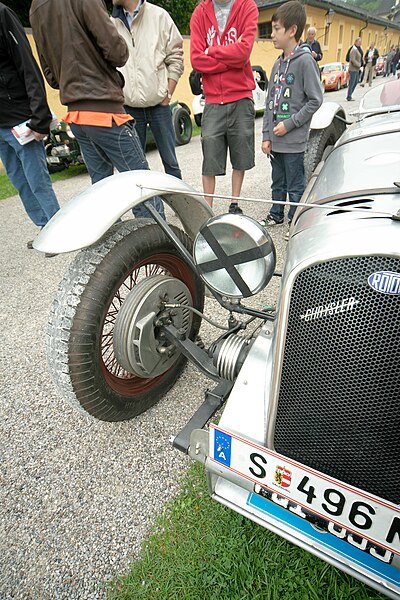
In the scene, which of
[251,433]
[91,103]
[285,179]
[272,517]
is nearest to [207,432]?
[251,433]

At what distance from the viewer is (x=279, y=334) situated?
104 centimetres

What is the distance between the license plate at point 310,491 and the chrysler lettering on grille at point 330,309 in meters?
0.40

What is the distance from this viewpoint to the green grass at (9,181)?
6.10 m

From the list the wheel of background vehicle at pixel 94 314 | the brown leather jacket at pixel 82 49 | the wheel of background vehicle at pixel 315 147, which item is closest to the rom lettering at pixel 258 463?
the wheel of background vehicle at pixel 94 314

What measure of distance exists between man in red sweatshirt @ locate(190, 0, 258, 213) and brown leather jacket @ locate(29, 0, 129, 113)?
0.94 meters

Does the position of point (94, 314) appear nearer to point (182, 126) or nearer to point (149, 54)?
point (149, 54)

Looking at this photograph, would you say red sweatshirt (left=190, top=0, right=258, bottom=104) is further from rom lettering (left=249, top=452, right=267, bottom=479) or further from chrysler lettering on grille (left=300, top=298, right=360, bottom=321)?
rom lettering (left=249, top=452, right=267, bottom=479)

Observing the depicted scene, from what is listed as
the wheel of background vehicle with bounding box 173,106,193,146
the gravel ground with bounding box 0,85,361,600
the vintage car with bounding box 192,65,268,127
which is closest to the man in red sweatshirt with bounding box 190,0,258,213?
the gravel ground with bounding box 0,85,361,600

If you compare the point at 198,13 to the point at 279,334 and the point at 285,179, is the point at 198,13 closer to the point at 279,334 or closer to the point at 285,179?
the point at 285,179

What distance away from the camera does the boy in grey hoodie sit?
109 inches

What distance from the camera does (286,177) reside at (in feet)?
10.6

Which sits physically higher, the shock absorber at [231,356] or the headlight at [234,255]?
the headlight at [234,255]

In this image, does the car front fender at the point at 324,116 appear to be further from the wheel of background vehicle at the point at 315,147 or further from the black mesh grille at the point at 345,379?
the black mesh grille at the point at 345,379

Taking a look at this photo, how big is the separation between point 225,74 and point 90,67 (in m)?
1.22
